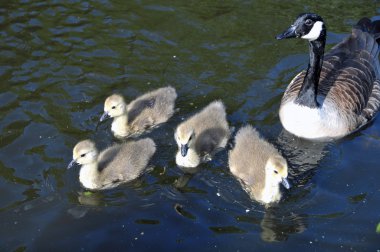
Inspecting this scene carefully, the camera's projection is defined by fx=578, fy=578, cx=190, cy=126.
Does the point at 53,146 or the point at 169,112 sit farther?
the point at 169,112

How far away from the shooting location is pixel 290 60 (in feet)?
31.3

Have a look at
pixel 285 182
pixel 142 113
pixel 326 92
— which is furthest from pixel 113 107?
pixel 326 92

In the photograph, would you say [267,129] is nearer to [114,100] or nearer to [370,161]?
[370,161]

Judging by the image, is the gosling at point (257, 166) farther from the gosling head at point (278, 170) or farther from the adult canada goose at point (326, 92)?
the adult canada goose at point (326, 92)

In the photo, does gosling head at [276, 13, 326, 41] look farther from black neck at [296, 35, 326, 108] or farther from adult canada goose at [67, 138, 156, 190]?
adult canada goose at [67, 138, 156, 190]

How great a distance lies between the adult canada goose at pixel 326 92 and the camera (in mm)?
7734

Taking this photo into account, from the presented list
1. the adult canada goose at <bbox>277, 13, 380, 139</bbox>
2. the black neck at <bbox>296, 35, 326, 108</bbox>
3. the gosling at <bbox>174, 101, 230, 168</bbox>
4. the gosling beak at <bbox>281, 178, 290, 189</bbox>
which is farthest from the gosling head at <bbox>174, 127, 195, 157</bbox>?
the black neck at <bbox>296, 35, 326, 108</bbox>

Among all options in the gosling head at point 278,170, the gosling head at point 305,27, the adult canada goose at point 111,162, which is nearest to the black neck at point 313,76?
the gosling head at point 305,27

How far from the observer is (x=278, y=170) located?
637cm

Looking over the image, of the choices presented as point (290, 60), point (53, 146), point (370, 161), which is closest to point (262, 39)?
point (290, 60)

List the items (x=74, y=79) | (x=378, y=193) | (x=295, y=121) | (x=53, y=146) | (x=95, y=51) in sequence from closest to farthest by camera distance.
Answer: (x=378, y=193)
(x=53, y=146)
(x=295, y=121)
(x=74, y=79)
(x=95, y=51)

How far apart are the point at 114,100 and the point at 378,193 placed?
349cm

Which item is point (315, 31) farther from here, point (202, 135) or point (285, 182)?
point (285, 182)

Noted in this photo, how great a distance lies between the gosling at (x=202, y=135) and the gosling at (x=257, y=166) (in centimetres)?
25
